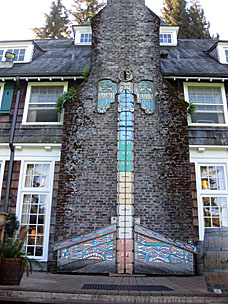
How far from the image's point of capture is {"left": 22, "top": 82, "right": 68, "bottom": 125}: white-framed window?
1066 cm

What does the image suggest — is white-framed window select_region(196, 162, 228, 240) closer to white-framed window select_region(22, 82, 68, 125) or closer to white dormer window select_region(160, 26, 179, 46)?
white-framed window select_region(22, 82, 68, 125)

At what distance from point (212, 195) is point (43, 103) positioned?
691 centimetres

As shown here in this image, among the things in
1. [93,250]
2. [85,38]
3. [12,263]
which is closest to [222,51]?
[85,38]

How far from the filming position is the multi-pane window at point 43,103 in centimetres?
1068

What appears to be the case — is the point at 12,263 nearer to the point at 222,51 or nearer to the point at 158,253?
the point at 158,253

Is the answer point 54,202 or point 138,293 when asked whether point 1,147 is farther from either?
point 138,293

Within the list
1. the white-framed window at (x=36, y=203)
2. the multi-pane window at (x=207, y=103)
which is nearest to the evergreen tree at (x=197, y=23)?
the multi-pane window at (x=207, y=103)

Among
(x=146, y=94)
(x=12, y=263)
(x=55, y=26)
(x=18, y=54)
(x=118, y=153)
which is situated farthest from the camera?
(x=55, y=26)

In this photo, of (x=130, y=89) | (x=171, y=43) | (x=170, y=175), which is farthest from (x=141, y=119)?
(x=171, y=43)

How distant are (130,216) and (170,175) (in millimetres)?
1714

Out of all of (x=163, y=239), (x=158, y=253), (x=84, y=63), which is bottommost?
(x=158, y=253)

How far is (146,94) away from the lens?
30.9ft

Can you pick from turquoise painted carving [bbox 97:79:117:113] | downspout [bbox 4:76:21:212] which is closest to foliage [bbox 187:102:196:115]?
turquoise painted carving [bbox 97:79:117:113]

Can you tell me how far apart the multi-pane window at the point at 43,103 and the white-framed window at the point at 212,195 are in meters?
5.54
